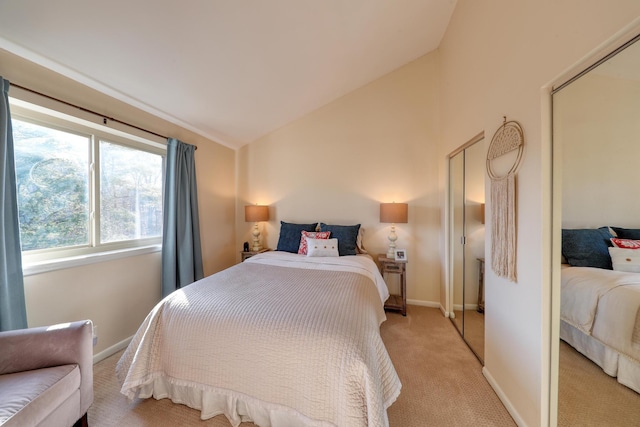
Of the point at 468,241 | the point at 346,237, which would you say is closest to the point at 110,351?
the point at 346,237

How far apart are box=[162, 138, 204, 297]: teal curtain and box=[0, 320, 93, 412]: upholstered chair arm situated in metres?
1.19

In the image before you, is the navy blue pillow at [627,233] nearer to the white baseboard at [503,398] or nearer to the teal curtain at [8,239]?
the white baseboard at [503,398]

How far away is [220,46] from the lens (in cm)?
178

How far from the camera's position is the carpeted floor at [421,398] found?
134cm

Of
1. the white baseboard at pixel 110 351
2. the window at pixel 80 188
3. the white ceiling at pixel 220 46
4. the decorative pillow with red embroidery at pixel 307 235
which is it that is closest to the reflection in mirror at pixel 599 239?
the white ceiling at pixel 220 46

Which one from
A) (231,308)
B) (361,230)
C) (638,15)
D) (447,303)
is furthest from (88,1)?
(447,303)

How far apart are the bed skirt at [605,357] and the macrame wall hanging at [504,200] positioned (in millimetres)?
345

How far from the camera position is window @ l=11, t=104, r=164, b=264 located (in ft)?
5.35

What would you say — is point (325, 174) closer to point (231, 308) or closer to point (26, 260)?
point (231, 308)

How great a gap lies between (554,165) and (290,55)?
2.16 meters

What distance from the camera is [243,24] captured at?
5.49ft

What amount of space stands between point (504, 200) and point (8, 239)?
3163 millimetres

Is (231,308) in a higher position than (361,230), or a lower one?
lower

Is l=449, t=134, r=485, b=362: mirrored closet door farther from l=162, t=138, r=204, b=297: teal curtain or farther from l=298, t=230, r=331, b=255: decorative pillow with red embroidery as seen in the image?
l=162, t=138, r=204, b=297: teal curtain
